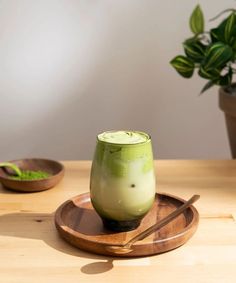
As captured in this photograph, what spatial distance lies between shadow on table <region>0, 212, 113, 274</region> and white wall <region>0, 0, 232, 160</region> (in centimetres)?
87

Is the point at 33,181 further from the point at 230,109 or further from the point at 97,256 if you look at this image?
the point at 230,109

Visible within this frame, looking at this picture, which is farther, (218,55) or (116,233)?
(218,55)

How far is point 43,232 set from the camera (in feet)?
2.56

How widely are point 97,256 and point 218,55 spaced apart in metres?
0.75

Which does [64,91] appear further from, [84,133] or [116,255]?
[116,255]

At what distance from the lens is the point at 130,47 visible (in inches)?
64.7

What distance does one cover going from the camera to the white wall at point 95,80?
63.1 inches

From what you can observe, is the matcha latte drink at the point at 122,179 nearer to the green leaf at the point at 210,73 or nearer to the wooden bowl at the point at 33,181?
the wooden bowl at the point at 33,181

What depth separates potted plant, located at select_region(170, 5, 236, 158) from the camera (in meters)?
1.28

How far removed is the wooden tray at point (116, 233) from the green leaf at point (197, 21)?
758mm

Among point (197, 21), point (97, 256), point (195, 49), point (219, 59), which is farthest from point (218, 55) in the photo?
point (97, 256)

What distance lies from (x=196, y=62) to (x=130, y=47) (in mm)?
321

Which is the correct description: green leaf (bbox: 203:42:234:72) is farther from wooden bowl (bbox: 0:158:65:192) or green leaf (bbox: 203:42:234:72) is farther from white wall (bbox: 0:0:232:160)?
wooden bowl (bbox: 0:158:65:192)

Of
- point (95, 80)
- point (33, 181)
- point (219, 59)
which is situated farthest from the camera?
point (95, 80)
